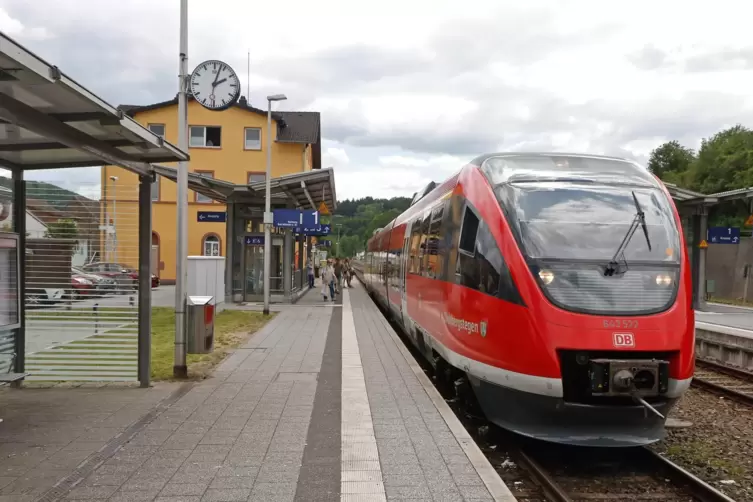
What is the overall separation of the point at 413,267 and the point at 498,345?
5259mm

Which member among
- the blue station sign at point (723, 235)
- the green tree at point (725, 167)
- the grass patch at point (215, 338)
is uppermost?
the green tree at point (725, 167)

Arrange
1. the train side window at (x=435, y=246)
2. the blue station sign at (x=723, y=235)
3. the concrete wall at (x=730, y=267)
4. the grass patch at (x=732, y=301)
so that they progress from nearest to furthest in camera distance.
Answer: the train side window at (x=435, y=246) → the blue station sign at (x=723, y=235) → the grass patch at (x=732, y=301) → the concrete wall at (x=730, y=267)

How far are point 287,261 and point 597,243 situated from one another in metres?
18.6

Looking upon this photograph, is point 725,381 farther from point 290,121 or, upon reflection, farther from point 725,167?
point 725,167

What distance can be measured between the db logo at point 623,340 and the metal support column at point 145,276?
5360 mm

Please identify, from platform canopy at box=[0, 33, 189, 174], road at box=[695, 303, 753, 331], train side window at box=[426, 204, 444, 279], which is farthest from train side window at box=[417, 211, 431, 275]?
road at box=[695, 303, 753, 331]

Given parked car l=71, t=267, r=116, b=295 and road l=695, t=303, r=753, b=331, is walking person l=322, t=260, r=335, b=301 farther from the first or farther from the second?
parked car l=71, t=267, r=116, b=295

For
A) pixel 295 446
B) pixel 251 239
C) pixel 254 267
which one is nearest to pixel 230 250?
pixel 251 239

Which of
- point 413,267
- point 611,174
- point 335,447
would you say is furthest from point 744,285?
point 335,447

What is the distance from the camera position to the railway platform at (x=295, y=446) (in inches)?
183

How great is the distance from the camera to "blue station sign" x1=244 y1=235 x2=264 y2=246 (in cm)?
2353

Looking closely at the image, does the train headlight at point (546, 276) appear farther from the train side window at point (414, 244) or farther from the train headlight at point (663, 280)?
the train side window at point (414, 244)

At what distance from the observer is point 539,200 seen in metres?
6.67

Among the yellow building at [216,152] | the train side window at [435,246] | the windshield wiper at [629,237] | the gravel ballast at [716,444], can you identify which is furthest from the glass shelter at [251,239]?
the yellow building at [216,152]
